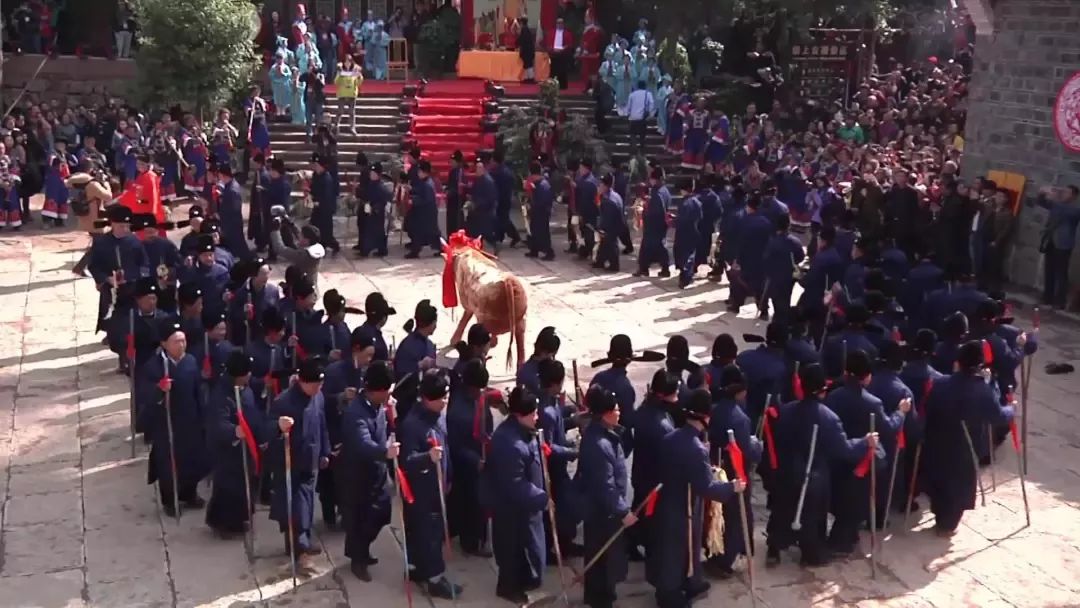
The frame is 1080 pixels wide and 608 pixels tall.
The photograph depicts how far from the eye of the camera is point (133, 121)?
69.3ft

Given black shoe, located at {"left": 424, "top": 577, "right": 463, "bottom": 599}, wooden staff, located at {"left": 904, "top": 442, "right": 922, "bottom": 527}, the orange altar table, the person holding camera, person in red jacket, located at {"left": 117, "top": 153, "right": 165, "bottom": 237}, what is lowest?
black shoe, located at {"left": 424, "top": 577, "right": 463, "bottom": 599}

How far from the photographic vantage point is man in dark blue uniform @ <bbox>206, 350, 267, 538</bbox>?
8.25 meters

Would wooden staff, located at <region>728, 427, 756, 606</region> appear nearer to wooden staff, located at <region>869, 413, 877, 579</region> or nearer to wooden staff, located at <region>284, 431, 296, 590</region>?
wooden staff, located at <region>869, 413, 877, 579</region>

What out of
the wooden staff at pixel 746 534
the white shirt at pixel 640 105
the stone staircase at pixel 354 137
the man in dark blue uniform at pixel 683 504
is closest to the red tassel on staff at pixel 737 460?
the wooden staff at pixel 746 534

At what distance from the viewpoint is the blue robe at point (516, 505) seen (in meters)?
7.45

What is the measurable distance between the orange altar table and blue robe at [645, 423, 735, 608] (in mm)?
18803

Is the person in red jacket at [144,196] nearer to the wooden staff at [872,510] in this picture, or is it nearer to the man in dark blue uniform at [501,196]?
the man in dark blue uniform at [501,196]

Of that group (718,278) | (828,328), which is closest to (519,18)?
(718,278)

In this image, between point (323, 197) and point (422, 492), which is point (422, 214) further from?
point (422, 492)

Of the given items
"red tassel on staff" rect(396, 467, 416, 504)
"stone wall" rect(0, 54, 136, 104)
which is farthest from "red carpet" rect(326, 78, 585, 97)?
"red tassel on staff" rect(396, 467, 416, 504)

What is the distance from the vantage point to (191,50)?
21.6m

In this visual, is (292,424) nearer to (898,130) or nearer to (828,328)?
(828,328)

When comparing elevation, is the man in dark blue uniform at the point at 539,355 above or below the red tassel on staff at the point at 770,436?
above

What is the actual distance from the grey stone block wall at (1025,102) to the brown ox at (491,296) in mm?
7711
